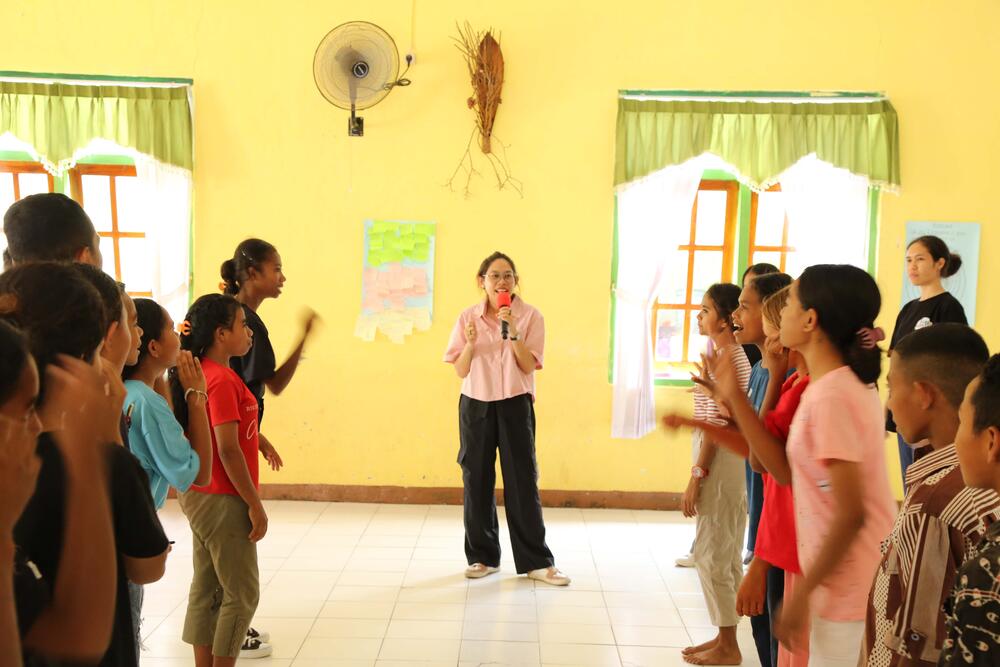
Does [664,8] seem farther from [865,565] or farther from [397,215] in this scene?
[865,565]

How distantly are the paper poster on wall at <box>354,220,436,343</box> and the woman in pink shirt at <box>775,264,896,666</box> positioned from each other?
3.41 m

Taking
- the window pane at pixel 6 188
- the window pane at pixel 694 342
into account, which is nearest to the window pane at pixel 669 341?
the window pane at pixel 694 342

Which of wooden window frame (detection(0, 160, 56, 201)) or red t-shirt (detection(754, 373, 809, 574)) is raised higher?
wooden window frame (detection(0, 160, 56, 201))

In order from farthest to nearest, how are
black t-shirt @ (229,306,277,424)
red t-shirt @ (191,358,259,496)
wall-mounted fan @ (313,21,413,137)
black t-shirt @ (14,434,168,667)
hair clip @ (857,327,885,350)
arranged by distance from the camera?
wall-mounted fan @ (313,21,413,137) → black t-shirt @ (229,306,277,424) → red t-shirt @ (191,358,259,496) → hair clip @ (857,327,885,350) → black t-shirt @ (14,434,168,667)

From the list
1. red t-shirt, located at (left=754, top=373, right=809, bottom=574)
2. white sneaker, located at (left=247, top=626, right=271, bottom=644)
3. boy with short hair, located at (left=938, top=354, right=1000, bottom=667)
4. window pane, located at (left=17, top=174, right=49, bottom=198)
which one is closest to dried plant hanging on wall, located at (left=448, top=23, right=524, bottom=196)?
window pane, located at (left=17, top=174, right=49, bottom=198)

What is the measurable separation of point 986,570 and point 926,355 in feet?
1.92

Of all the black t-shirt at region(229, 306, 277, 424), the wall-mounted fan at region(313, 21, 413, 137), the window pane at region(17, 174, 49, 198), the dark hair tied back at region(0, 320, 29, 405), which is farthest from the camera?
the window pane at region(17, 174, 49, 198)

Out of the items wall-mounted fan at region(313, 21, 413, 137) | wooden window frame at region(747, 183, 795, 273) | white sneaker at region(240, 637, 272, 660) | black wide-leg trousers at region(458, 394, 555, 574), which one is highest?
wall-mounted fan at region(313, 21, 413, 137)

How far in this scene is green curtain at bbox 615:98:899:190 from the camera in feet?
16.1

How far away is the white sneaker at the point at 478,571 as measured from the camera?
3.88m

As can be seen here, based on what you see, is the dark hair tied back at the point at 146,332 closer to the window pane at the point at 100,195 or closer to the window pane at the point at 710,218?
the window pane at the point at 100,195

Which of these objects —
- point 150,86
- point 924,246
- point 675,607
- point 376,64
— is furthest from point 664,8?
point 675,607

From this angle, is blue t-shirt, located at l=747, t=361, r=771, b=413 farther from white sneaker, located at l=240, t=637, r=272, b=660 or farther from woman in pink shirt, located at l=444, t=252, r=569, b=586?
white sneaker, located at l=240, t=637, r=272, b=660

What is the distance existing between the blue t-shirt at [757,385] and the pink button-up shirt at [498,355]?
3.50ft
